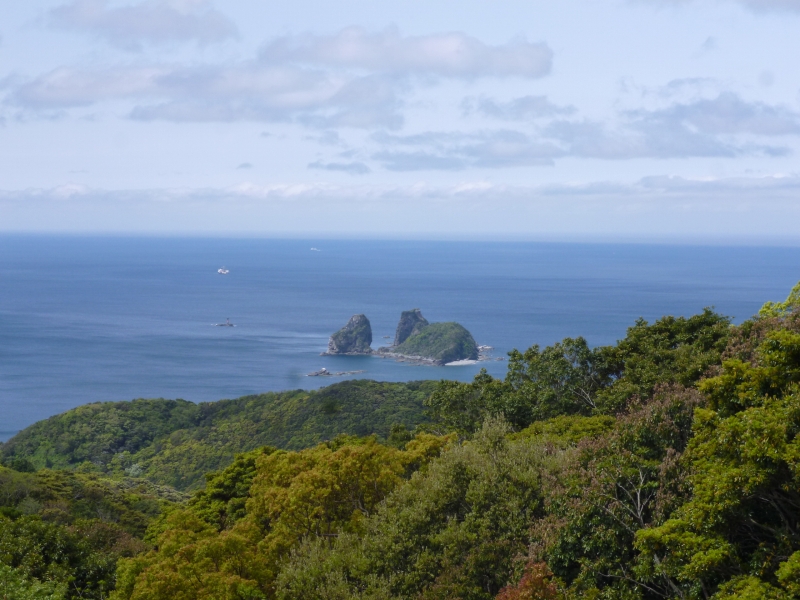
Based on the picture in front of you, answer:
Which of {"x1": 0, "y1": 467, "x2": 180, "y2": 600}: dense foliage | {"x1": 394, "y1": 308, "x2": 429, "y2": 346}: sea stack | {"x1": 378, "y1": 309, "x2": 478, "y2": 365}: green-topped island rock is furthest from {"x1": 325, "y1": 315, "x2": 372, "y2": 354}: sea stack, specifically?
{"x1": 0, "y1": 467, "x2": 180, "y2": 600}: dense foliage

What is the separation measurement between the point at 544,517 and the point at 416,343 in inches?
4199

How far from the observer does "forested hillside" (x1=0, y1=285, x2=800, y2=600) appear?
36.2 feet

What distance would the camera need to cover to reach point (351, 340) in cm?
12044

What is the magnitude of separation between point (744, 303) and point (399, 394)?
335 ft

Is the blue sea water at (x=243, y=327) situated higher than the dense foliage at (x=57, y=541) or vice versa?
the dense foliage at (x=57, y=541)

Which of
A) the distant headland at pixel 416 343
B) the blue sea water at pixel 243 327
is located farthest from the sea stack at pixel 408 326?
the blue sea water at pixel 243 327

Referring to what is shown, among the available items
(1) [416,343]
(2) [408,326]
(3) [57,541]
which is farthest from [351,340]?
(3) [57,541]

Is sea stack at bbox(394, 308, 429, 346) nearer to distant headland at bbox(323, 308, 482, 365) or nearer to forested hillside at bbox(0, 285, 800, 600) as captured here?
distant headland at bbox(323, 308, 482, 365)

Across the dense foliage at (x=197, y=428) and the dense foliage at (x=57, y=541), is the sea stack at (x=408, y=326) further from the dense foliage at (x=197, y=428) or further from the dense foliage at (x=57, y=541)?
the dense foliage at (x=57, y=541)

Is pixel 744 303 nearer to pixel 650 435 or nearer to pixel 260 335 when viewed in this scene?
pixel 260 335

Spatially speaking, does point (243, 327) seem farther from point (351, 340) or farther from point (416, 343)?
point (416, 343)

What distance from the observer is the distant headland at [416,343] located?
115062 mm

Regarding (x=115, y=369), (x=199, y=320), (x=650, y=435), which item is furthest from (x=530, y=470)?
(x=199, y=320)

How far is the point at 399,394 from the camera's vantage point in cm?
7106
